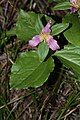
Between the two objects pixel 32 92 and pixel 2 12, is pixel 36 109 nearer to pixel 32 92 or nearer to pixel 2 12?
pixel 32 92

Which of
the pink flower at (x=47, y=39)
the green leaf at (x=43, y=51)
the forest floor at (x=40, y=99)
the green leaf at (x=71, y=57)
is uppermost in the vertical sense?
the pink flower at (x=47, y=39)

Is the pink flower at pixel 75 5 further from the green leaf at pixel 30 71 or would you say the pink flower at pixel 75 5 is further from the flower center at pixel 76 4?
the green leaf at pixel 30 71

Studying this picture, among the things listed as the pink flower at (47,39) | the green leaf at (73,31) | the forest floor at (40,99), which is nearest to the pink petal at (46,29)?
the pink flower at (47,39)

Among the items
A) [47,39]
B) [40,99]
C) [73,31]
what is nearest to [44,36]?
[47,39]

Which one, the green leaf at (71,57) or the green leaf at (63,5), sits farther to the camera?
the green leaf at (63,5)

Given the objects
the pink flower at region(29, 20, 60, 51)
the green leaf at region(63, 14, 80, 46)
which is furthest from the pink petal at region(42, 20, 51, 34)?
the green leaf at region(63, 14, 80, 46)

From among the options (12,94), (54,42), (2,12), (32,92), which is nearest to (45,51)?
(54,42)

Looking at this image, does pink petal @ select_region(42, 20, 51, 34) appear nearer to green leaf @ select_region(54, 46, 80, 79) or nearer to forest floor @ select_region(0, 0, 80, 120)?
green leaf @ select_region(54, 46, 80, 79)
